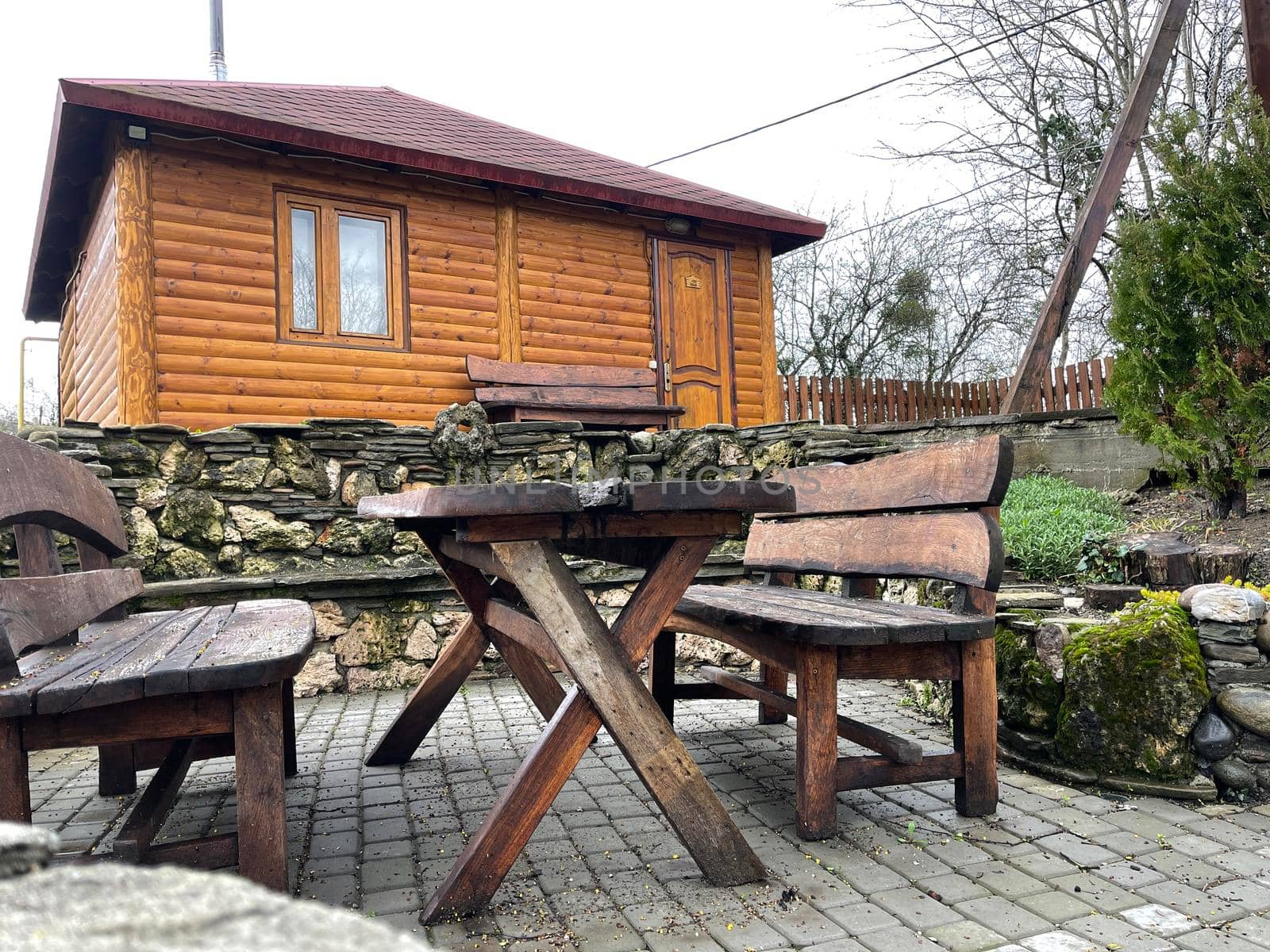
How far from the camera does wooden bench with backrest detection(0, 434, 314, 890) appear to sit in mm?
1652

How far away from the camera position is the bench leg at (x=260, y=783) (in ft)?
5.84

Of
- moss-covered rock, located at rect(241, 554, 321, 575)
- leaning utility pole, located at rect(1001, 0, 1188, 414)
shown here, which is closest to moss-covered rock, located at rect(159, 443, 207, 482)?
moss-covered rock, located at rect(241, 554, 321, 575)

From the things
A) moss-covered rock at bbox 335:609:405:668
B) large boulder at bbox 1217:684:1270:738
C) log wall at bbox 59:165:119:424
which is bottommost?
moss-covered rock at bbox 335:609:405:668

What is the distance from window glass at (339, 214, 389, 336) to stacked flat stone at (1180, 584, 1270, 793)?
7.00 metres

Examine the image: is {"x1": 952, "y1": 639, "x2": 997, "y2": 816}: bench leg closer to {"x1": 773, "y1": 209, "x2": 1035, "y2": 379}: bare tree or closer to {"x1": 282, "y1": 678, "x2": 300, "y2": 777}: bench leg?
{"x1": 282, "y1": 678, "x2": 300, "y2": 777}: bench leg

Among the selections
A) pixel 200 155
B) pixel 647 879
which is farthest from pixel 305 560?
pixel 200 155

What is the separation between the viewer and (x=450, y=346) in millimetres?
8258

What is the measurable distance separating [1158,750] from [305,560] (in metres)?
4.06

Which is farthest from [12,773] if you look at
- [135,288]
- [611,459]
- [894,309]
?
[894,309]

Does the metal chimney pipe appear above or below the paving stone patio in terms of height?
above

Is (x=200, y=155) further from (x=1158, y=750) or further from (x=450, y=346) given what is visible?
(x=1158, y=750)

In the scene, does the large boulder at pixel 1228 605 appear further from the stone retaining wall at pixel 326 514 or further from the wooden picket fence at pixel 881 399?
the wooden picket fence at pixel 881 399

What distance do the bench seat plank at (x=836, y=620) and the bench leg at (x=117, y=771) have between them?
193 cm

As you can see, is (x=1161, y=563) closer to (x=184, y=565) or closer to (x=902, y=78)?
(x=184, y=565)
